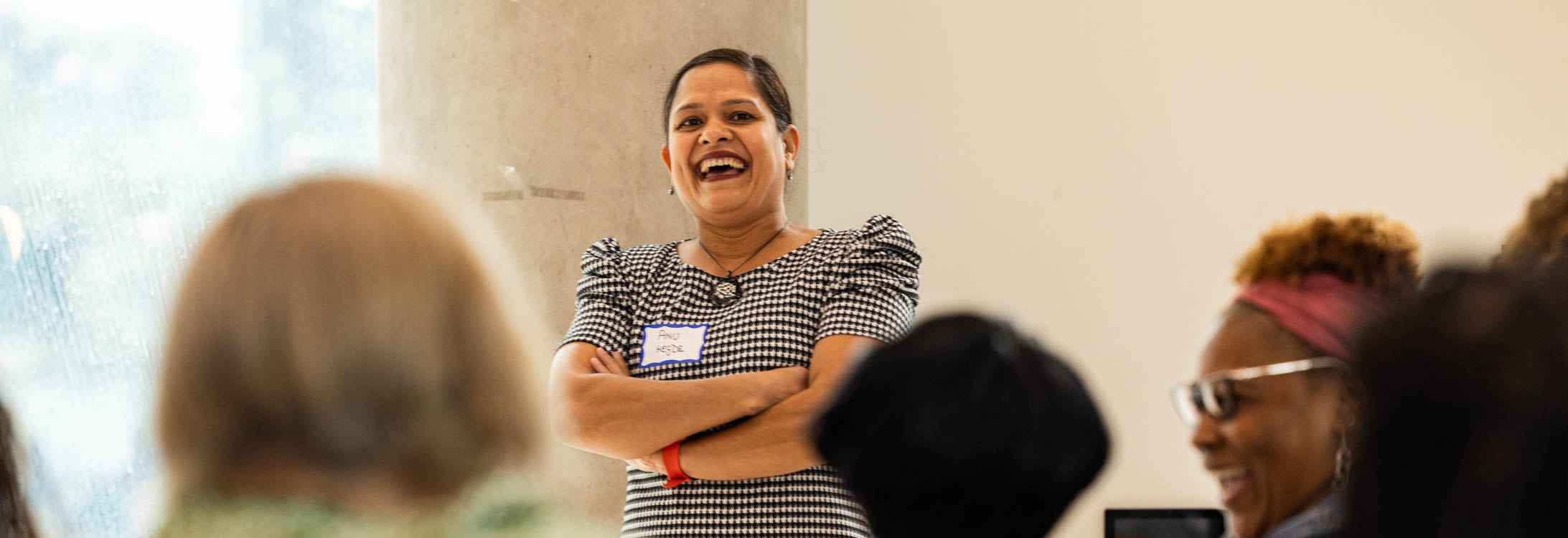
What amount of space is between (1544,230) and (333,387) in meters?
1.13

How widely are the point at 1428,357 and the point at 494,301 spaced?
750 millimetres

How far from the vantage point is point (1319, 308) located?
1653 millimetres

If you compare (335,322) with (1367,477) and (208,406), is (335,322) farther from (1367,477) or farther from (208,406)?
(1367,477)

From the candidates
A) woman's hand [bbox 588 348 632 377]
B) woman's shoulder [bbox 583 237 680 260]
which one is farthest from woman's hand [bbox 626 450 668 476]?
woman's shoulder [bbox 583 237 680 260]

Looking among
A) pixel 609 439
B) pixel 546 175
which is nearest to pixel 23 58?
pixel 546 175

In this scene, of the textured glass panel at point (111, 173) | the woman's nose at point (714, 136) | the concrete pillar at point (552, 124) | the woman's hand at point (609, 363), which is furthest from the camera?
the textured glass panel at point (111, 173)

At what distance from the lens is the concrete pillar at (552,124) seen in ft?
12.7

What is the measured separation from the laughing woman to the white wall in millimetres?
1752

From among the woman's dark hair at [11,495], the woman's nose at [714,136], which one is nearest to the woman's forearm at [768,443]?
the woman's nose at [714,136]

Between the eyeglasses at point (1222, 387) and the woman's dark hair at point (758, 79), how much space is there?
146cm

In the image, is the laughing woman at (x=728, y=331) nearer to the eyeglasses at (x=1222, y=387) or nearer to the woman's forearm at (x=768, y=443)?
the woman's forearm at (x=768, y=443)

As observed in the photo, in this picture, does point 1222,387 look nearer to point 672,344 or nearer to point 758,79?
point 672,344

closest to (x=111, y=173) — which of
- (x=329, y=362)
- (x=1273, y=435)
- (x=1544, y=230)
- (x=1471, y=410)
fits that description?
(x=329, y=362)

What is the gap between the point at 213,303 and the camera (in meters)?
1.16
